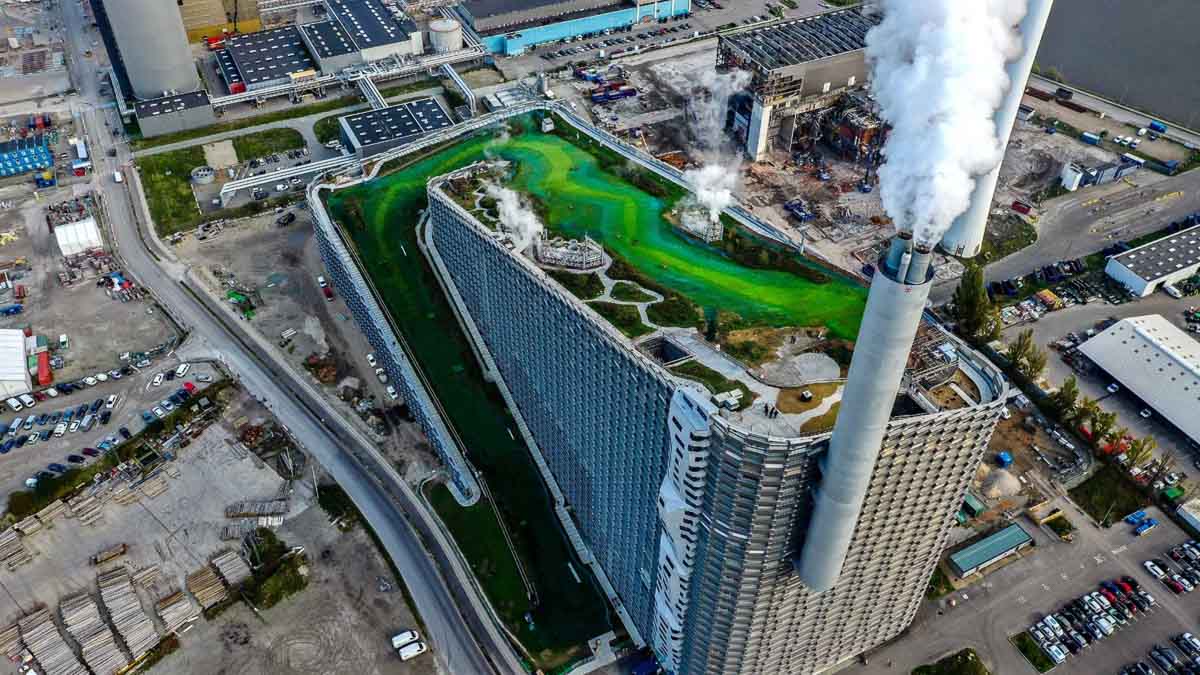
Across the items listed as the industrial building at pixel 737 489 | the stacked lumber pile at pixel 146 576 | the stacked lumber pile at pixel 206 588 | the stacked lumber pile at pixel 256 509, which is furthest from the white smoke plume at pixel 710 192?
the stacked lumber pile at pixel 146 576

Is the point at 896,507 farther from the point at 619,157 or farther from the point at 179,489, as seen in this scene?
the point at 179,489

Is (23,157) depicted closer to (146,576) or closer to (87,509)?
(87,509)

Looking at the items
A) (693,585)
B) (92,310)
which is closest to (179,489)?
(92,310)

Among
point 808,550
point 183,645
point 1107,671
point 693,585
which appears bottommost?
point 183,645

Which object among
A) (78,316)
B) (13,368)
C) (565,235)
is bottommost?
(78,316)

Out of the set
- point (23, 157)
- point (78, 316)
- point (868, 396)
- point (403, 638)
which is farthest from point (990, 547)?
point (23, 157)
